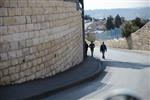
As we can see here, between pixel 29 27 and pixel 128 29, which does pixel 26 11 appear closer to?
pixel 29 27

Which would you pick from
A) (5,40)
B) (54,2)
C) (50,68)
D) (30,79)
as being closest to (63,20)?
(54,2)

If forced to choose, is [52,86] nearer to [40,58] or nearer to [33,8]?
[40,58]

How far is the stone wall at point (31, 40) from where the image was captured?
11469mm

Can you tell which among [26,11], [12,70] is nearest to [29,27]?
[26,11]

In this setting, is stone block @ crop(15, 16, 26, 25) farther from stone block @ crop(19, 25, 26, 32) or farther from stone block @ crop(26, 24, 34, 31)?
stone block @ crop(26, 24, 34, 31)

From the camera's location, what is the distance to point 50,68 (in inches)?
584

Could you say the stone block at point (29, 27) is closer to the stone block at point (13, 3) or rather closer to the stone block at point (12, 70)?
the stone block at point (13, 3)

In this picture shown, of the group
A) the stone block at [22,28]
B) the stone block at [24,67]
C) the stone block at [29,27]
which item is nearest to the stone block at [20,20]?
the stone block at [22,28]

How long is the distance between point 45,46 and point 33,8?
166 cm

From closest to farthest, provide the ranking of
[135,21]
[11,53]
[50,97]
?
[50,97], [11,53], [135,21]

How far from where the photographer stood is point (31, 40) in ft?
42.7

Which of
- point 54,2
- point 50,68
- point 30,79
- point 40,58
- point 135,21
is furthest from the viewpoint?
point 135,21

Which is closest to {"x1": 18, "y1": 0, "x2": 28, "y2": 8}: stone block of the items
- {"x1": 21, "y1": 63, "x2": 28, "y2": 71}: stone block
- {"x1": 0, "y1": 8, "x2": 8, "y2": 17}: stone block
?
{"x1": 0, "y1": 8, "x2": 8, "y2": 17}: stone block

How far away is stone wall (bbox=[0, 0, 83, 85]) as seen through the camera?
Answer: 37.6 ft
